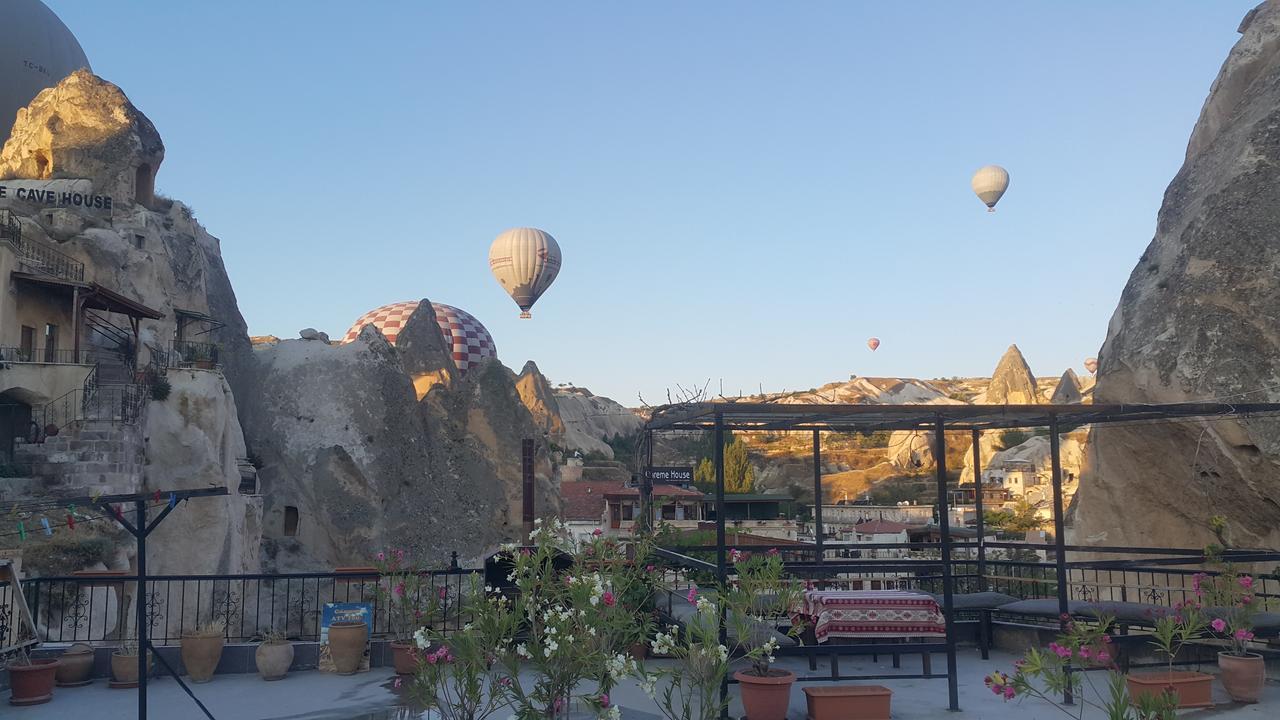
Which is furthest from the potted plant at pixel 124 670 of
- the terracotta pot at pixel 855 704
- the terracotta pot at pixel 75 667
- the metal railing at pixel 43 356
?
the metal railing at pixel 43 356

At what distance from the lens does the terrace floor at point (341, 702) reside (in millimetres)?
9406

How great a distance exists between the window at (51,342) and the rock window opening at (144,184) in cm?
990

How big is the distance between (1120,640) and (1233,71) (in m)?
11.3

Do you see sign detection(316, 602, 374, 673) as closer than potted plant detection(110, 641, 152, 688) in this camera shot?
No

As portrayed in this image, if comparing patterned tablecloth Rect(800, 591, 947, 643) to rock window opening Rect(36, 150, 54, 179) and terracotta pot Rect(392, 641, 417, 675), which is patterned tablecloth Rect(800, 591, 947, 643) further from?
rock window opening Rect(36, 150, 54, 179)

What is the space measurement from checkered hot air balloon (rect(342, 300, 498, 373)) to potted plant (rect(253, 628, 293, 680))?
6024 centimetres

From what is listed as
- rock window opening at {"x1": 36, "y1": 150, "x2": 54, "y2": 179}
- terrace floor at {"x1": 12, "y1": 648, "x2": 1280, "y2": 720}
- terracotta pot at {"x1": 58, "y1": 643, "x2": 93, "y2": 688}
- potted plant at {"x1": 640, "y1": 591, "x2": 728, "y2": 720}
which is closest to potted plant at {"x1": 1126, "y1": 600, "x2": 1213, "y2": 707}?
terrace floor at {"x1": 12, "y1": 648, "x2": 1280, "y2": 720}

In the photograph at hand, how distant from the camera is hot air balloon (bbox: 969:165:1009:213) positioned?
66.3 metres

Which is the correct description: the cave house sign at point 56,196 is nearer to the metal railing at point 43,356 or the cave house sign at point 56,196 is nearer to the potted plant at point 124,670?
the metal railing at point 43,356

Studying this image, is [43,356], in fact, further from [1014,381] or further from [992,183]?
[1014,381]

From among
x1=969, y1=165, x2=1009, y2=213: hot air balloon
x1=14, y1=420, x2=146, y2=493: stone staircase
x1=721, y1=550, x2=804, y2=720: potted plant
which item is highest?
x1=969, y1=165, x2=1009, y2=213: hot air balloon

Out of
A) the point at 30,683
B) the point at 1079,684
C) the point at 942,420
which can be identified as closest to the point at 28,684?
the point at 30,683

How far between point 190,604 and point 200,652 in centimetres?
2136

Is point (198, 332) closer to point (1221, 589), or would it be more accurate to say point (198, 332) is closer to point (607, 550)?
point (607, 550)
